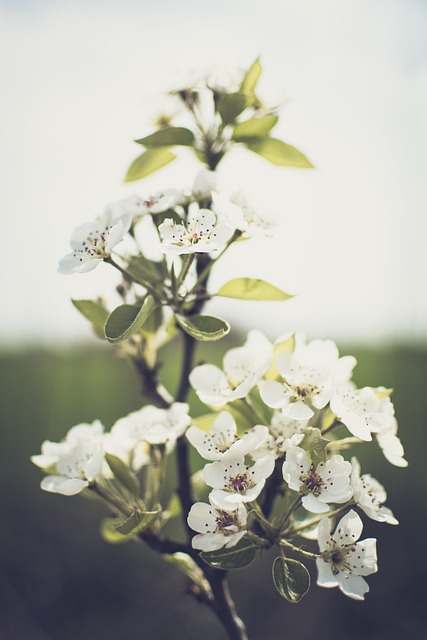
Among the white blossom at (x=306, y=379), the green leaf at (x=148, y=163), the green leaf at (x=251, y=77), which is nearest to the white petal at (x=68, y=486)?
the white blossom at (x=306, y=379)

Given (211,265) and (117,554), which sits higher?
(211,265)

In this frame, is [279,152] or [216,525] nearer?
[216,525]

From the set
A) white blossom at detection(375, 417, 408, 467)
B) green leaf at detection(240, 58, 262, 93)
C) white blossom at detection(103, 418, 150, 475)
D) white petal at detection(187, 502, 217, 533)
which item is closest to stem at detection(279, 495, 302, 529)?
white petal at detection(187, 502, 217, 533)

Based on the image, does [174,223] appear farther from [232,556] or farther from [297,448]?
[232,556]

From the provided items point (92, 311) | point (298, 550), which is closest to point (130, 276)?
point (92, 311)

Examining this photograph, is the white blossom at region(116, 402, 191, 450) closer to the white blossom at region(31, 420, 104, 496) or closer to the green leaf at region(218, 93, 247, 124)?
the white blossom at region(31, 420, 104, 496)

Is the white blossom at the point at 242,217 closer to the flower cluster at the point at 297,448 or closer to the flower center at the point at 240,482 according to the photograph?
the flower cluster at the point at 297,448

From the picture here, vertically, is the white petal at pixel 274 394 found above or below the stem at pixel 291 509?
above

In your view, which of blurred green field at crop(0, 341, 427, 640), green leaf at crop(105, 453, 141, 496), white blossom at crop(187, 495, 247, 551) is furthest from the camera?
blurred green field at crop(0, 341, 427, 640)
